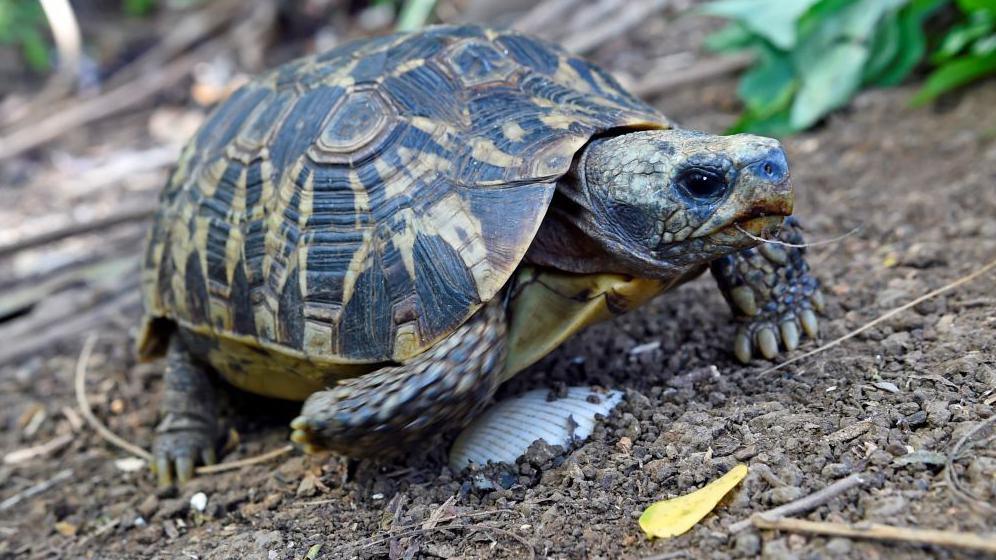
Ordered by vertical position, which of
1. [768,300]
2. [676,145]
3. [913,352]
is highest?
[676,145]

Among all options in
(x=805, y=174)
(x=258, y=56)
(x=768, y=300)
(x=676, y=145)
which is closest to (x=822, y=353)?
(x=768, y=300)

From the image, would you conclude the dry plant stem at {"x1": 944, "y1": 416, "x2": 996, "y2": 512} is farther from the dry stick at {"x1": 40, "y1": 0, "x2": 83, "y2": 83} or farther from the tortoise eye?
the dry stick at {"x1": 40, "y1": 0, "x2": 83, "y2": 83}

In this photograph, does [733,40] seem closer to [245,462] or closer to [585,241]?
[585,241]

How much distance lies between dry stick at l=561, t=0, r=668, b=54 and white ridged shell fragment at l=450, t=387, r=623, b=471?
164 inches

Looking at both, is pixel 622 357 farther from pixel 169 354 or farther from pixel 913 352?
pixel 169 354

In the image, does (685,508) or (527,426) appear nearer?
(685,508)

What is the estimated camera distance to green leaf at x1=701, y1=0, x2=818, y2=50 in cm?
447

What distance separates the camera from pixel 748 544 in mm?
1837

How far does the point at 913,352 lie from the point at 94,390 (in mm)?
3599

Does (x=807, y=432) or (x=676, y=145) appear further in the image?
(x=676, y=145)

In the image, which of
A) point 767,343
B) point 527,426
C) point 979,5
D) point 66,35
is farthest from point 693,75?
point 66,35

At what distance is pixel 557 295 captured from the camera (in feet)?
8.89

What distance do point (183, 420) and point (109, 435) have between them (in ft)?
1.72

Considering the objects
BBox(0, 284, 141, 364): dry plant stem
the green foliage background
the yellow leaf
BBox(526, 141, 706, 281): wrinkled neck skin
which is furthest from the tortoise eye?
BBox(0, 284, 141, 364): dry plant stem
